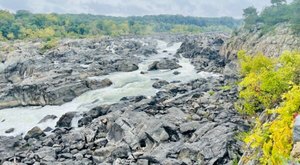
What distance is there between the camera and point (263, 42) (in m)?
72.2

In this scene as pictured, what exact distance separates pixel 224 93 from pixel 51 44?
6958 cm

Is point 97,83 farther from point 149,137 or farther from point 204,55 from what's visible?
point 204,55

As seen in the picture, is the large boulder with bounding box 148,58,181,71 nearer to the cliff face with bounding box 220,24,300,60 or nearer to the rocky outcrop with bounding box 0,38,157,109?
the rocky outcrop with bounding box 0,38,157,109

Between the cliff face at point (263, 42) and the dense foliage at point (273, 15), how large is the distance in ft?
7.03

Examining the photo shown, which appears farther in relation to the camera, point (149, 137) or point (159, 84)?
point (159, 84)

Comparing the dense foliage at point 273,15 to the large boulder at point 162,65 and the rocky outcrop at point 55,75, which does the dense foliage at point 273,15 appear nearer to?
the large boulder at point 162,65

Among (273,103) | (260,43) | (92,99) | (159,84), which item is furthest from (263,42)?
(273,103)

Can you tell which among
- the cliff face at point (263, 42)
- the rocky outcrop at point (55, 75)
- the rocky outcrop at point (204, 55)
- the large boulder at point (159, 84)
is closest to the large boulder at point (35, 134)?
the rocky outcrop at point (55, 75)

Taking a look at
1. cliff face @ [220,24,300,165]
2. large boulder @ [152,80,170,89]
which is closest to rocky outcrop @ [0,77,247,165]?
large boulder @ [152,80,170,89]

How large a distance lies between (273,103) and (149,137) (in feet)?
34.9

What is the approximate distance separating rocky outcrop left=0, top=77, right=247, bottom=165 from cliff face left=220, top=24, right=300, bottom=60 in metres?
26.2

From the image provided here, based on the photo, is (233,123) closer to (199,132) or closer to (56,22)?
(199,132)

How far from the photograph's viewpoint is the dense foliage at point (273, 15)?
258ft

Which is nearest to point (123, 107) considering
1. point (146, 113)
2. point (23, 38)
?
point (146, 113)
